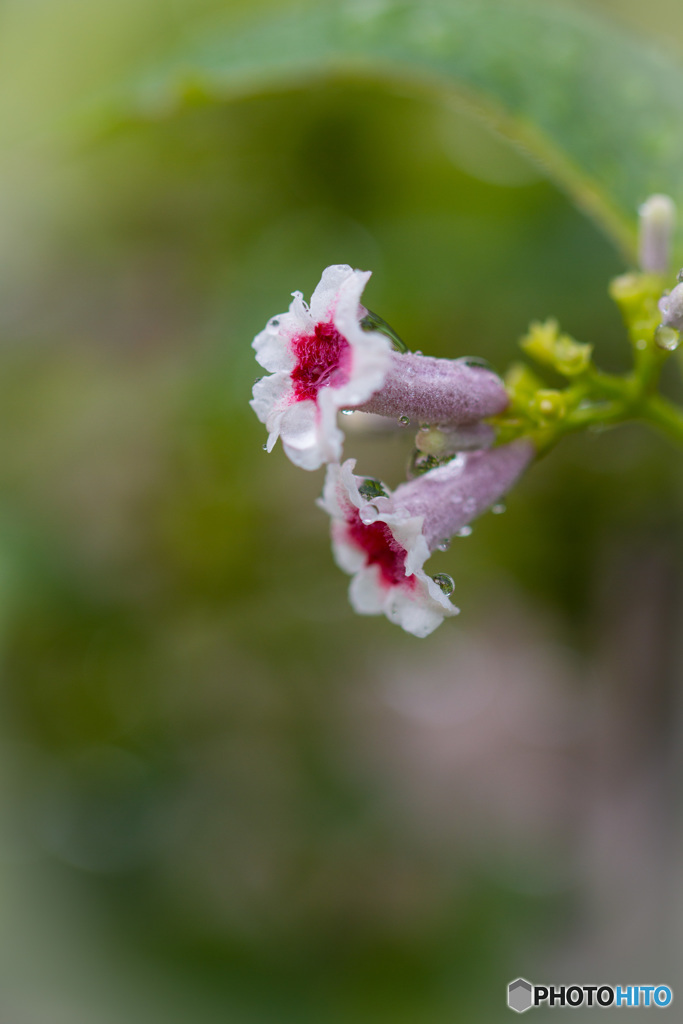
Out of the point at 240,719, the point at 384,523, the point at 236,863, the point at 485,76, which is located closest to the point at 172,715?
the point at 240,719

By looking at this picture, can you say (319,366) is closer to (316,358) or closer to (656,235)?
(316,358)

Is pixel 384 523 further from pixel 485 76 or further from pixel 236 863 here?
pixel 236 863

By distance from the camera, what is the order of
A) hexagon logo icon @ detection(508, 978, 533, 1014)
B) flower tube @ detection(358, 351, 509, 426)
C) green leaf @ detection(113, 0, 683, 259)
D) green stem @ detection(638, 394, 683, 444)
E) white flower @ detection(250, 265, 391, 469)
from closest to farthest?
white flower @ detection(250, 265, 391, 469), flower tube @ detection(358, 351, 509, 426), green stem @ detection(638, 394, 683, 444), green leaf @ detection(113, 0, 683, 259), hexagon logo icon @ detection(508, 978, 533, 1014)

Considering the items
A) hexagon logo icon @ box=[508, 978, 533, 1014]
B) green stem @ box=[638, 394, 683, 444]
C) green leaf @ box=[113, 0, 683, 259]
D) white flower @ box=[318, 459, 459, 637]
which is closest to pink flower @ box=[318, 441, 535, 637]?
white flower @ box=[318, 459, 459, 637]

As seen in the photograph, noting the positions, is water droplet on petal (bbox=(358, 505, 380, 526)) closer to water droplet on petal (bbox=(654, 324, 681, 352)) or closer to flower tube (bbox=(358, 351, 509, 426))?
flower tube (bbox=(358, 351, 509, 426))

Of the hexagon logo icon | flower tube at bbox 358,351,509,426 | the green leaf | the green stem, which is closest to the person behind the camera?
flower tube at bbox 358,351,509,426

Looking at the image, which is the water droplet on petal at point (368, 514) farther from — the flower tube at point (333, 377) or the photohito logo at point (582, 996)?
the photohito logo at point (582, 996)

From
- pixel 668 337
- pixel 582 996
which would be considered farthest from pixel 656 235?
pixel 582 996

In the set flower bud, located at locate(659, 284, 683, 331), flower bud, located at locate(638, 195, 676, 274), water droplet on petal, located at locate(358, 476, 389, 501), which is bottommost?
water droplet on petal, located at locate(358, 476, 389, 501)
